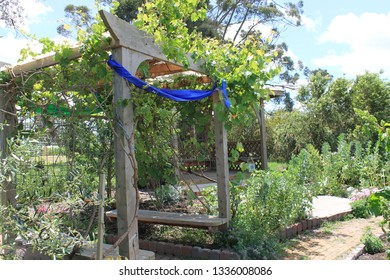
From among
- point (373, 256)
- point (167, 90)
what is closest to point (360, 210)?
point (373, 256)

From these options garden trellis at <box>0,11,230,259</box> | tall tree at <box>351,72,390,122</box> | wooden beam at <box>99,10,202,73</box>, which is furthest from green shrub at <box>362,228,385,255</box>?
tall tree at <box>351,72,390,122</box>

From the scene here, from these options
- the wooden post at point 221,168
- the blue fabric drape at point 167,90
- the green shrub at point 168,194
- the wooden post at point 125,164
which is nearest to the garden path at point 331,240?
the wooden post at point 221,168

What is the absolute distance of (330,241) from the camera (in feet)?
16.2

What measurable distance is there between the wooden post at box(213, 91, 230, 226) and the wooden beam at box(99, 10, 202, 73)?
1179mm

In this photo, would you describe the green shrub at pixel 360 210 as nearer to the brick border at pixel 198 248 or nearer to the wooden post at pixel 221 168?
the brick border at pixel 198 248

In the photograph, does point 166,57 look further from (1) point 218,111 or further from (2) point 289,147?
(2) point 289,147

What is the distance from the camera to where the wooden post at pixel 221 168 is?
15.6 ft

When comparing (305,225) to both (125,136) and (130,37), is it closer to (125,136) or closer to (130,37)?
(125,136)

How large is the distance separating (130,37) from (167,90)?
2.67ft

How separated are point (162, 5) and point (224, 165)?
212 cm

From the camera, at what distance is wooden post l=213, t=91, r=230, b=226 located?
475 cm

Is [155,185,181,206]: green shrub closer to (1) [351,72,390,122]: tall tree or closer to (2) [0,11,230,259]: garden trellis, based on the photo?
(2) [0,11,230,259]: garden trellis

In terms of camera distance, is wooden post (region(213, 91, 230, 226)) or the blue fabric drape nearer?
the blue fabric drape
